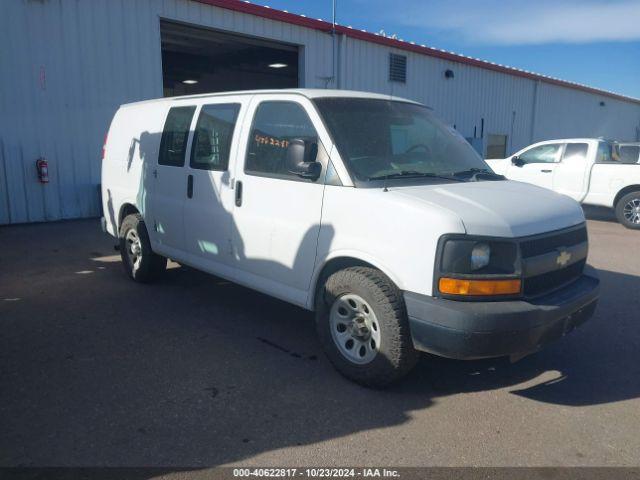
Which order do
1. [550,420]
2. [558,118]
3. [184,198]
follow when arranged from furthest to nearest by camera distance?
[558,118] < [184,198] < [550,420]

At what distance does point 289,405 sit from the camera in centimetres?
354

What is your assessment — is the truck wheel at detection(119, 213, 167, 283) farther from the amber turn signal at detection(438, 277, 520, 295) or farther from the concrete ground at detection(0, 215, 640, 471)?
the amber turn signal at detection(438, 277, 520, 295)

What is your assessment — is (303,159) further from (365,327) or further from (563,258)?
(563,258)

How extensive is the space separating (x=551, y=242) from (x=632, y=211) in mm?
8758

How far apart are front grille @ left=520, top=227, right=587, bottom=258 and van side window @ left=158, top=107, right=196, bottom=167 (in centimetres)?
337

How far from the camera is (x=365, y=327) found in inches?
148

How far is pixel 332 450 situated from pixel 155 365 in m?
1.73

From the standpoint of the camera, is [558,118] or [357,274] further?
[558,118]

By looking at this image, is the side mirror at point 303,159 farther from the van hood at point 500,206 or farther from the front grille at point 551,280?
the front grille at point 551,280

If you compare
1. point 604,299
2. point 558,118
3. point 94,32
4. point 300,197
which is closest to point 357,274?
point 300,197

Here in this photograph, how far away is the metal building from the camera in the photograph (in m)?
10.1

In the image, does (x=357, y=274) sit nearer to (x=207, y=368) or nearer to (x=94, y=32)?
(x=207, y=368)

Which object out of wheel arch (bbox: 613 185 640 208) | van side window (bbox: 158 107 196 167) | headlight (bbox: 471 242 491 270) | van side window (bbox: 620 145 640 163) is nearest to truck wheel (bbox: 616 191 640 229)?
wheel arch (bbox: 613 185 640 208)

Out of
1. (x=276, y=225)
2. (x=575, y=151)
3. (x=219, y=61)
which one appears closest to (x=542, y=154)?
(x=575, y=151)
